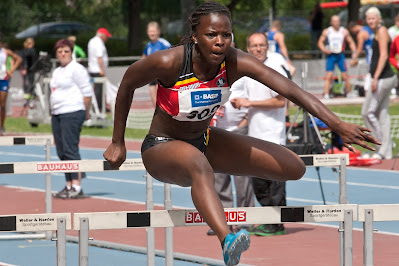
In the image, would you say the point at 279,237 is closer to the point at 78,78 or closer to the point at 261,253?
the point at 261,253

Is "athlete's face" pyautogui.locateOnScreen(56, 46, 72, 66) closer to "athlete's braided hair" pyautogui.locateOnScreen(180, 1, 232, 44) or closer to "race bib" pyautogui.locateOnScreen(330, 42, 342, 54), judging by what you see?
"athlete's braided hair" pyautogui.locateOnScreen(180, 1, 232, 44)

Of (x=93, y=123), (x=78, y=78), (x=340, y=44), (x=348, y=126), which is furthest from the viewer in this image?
(x=340, y=44)

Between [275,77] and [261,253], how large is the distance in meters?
3.50

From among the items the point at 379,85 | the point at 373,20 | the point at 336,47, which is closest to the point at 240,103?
the point at 379,85

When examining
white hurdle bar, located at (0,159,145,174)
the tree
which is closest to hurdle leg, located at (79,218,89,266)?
white hurdle bar, located at (0,159,145,174)

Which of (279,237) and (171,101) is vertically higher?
(171,101)

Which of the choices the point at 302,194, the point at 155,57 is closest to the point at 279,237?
the point at 302,194

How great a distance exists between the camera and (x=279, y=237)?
379 inches

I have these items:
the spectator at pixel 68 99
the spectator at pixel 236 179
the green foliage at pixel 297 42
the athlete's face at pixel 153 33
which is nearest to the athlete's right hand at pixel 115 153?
the spectator at pixel 236 179

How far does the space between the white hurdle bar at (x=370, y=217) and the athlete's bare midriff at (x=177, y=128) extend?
1.08 metres

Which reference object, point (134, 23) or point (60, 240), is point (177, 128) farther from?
point (134, 23)

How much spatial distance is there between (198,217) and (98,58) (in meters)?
16.7

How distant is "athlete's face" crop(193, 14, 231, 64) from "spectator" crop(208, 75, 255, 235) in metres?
4.09

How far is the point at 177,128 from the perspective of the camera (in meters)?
5.80
